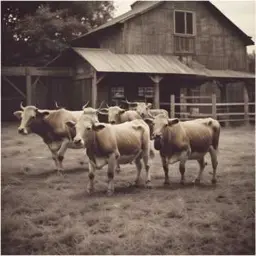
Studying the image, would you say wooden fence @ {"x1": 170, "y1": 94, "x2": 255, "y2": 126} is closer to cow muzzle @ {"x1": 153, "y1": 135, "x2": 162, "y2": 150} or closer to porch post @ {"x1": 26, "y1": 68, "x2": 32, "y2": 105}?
porch post @ {"x1": 26, "y1": 68, "x2": 32, "y2": 105}

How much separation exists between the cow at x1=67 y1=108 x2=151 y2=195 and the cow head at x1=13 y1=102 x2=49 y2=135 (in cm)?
204

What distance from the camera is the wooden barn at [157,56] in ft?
65.7

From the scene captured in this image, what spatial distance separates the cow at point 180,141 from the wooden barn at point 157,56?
11.7 m

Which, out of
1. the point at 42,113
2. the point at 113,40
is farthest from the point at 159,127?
the point at 113,40

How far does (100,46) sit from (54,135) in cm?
1402

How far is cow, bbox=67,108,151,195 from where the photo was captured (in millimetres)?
6207

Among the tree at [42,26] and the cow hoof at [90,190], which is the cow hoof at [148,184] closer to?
the cow hoof at [90,190]

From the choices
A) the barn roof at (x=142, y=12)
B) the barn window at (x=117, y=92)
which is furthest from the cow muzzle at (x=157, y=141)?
the barn window at (x=117, y=92)

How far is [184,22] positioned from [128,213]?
59.4 feet

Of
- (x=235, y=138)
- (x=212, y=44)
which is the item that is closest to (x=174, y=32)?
(x=212, y=44)

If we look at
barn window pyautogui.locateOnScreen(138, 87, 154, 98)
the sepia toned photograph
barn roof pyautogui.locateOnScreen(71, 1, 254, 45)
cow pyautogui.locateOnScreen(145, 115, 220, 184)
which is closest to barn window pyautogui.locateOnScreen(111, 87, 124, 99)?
barn window pyautogui.locateOnScreen(138, 87, 154, 98)

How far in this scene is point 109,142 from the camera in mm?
6488

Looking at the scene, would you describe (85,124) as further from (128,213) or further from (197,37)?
(197,37)

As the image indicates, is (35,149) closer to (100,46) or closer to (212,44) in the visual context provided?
(100,46)
